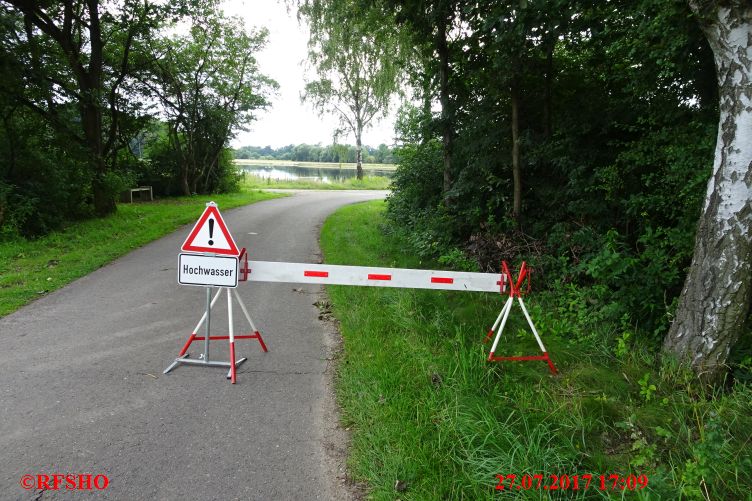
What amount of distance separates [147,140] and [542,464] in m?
24.1

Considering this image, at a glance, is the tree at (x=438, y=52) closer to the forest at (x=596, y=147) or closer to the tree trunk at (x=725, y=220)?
the forest at (x=596, y=147)

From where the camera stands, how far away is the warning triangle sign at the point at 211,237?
4.38 metres

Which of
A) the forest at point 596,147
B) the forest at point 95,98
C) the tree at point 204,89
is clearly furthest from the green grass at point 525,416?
the tree at point 204,89

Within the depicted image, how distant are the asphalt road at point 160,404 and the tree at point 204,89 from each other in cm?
1608

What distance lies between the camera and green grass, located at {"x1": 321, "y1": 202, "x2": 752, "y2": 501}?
2658 mm

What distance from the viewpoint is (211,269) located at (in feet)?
14.5

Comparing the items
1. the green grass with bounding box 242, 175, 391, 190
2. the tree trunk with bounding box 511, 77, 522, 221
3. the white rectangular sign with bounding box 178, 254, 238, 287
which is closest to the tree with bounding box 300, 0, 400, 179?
the tree trunk with bounding box 511, 77, 522, 221

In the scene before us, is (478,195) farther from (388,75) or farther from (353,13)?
(388,75)

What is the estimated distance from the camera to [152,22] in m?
14.0

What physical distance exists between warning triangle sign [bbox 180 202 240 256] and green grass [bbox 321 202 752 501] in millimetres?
1623

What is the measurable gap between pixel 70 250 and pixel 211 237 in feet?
23.6

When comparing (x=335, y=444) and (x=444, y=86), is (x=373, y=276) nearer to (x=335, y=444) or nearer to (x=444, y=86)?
(x=335, y=444)

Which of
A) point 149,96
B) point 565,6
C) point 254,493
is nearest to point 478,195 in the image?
point 565,6
